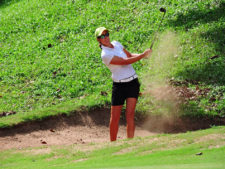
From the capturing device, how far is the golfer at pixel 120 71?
22.7ft

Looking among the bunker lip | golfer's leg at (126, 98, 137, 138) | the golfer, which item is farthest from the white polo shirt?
the bunker lip

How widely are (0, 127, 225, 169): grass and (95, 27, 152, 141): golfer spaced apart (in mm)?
924

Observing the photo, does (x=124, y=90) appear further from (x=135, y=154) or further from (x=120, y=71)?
(x=135, y=154)

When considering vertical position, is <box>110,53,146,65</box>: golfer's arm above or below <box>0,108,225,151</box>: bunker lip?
above

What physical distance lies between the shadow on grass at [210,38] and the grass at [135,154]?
4125mm

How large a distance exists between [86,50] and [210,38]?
3930 millimetres

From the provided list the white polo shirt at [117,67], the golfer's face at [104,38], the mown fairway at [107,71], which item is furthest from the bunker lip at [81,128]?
the golfer's face at [104,38]

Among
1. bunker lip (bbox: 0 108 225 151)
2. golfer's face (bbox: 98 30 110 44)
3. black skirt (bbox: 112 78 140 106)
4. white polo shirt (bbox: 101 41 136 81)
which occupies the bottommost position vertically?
bunker lip (bbox: 0 108 225 151)

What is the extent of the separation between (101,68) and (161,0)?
443 cm

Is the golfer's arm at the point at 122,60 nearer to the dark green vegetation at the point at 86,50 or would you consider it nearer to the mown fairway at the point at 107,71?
the mown fairway at the point at 107,71

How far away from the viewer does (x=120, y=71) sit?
7.06 m

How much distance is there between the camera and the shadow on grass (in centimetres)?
1023

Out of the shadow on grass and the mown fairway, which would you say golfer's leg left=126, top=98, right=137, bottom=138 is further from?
the shadow on grass

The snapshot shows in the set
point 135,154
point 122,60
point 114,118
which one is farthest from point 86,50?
point 135,154
